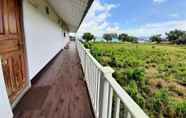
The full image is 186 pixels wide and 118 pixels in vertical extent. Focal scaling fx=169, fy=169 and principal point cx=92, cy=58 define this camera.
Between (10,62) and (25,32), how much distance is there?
87 centimetres

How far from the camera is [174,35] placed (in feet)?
71.0

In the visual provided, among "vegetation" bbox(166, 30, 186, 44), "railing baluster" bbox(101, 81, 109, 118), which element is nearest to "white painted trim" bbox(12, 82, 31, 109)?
"railing baluster" bbox(101, 81, 109, 118)

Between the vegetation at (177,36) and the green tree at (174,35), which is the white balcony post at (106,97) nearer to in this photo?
the vegetation at (177,36)

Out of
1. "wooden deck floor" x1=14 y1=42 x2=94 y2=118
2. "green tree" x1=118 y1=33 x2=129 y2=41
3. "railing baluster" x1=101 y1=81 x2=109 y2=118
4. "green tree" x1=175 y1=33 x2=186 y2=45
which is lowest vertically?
"wooden deck floor" x1=14 y1=42 x2=94 y2=118

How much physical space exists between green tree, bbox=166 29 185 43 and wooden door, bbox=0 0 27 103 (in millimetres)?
21774

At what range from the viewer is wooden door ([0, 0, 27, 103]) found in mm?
2344

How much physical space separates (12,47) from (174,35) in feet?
73.7

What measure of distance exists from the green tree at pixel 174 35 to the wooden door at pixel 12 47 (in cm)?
2177

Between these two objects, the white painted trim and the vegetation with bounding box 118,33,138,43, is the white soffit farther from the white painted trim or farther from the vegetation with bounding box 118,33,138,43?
the vegetation with bounding box 118,33,138,43

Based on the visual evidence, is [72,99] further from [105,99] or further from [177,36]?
[177,36]

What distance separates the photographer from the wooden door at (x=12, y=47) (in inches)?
92.3

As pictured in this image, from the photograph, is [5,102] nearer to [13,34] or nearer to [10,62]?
[10,62]

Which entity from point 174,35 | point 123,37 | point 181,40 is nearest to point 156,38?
point 174,35

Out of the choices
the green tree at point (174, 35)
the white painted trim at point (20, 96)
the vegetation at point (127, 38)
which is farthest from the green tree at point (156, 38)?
the white painted trim at point (20, 96)
